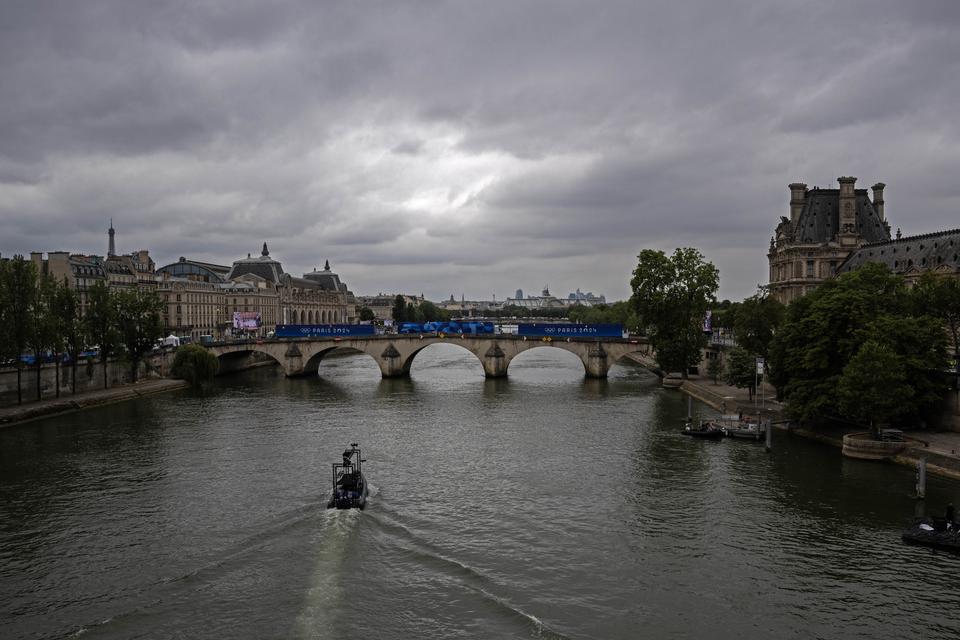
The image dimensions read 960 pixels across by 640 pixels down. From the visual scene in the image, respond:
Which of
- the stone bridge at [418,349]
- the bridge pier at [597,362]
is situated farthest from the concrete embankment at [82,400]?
the bridge pier at [597,362]

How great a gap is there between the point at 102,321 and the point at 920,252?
93.6 meters

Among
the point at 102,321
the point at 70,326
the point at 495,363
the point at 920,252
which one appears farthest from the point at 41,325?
the point at 920,252

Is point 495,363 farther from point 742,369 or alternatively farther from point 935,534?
point 935,534

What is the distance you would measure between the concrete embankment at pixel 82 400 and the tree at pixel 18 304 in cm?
322

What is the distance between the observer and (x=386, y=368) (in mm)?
103938

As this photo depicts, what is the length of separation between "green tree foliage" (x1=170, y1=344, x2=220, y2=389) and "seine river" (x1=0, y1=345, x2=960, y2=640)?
30628 mm

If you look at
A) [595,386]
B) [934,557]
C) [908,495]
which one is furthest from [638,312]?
[934,557]

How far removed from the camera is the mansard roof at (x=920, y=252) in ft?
266

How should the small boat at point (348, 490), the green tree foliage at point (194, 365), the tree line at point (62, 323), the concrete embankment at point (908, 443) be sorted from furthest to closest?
the green tree foliage at point (194, 365)
the tree line at point (62, 323)
the concrete embankment at point (908, 443)
the small boat at point (348, 490)

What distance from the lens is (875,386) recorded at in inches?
1794

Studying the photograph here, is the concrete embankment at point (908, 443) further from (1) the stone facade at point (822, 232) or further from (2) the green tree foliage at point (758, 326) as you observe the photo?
(1) the stone facade at point (822, 232)

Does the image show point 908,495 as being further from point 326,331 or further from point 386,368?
point 326,331

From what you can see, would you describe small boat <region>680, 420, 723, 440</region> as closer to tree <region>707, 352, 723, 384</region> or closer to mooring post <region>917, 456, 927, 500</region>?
mooring post <region>917, 456, 927, 500</region>

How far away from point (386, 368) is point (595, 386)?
99.6 ft
